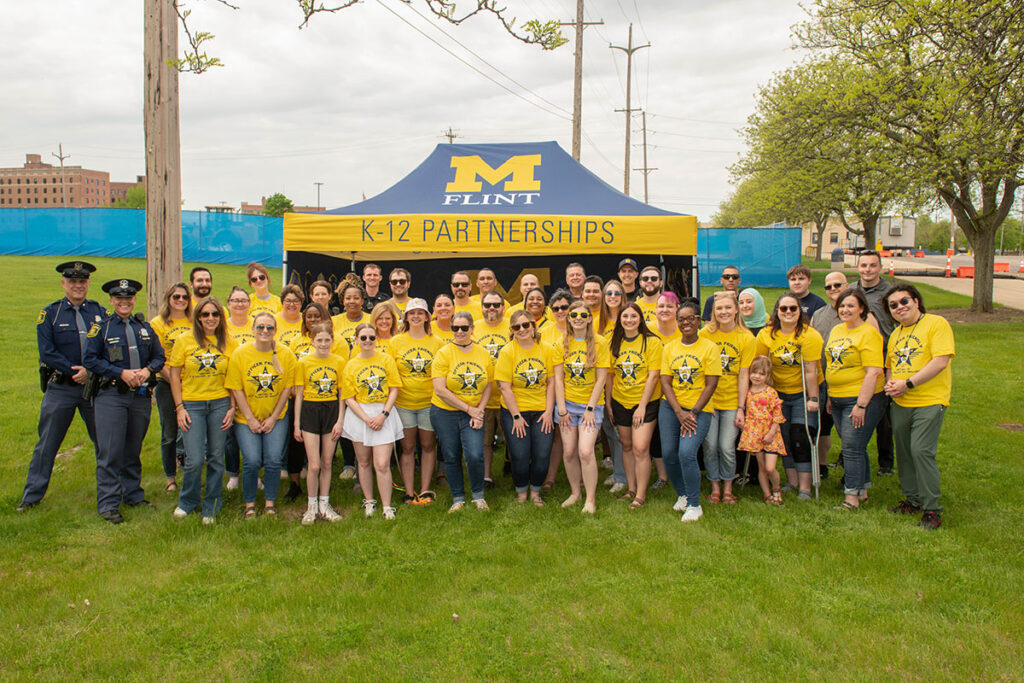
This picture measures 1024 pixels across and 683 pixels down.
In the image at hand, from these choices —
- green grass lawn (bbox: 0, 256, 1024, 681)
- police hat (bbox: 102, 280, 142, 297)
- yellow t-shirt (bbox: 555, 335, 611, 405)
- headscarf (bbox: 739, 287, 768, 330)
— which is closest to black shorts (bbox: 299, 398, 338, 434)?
green grass lawn (bbox: 0, 256, 1024, 681)

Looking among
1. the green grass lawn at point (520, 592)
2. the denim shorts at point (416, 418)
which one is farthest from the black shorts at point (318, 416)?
the green grass lawn at point (520, 592)

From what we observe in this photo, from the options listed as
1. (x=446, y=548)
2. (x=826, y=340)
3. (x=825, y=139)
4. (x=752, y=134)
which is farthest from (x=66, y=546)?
(x=752, y=134)

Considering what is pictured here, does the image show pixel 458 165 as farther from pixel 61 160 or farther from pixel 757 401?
pixel 61 160

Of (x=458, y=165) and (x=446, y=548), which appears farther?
(x=458, y=165)

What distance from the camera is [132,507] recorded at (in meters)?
5.13

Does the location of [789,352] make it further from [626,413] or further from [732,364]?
[626,413]

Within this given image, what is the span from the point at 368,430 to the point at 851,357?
11.6 feet

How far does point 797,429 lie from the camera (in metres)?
5.19

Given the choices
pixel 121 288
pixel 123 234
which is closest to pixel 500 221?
pixel 121 288

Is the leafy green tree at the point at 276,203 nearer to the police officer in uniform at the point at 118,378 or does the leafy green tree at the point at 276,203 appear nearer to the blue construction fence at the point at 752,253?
the blue construction fence at the point at 752,253

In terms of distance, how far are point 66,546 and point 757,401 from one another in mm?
4878

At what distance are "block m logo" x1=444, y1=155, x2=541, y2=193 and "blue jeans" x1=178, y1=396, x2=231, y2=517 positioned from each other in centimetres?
456

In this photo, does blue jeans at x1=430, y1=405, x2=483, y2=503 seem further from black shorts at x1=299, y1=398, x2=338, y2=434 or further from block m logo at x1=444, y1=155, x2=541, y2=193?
block m logo at x1=444, y1=155, x2=541, y2=193

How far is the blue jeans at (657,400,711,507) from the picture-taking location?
4.83 metres
